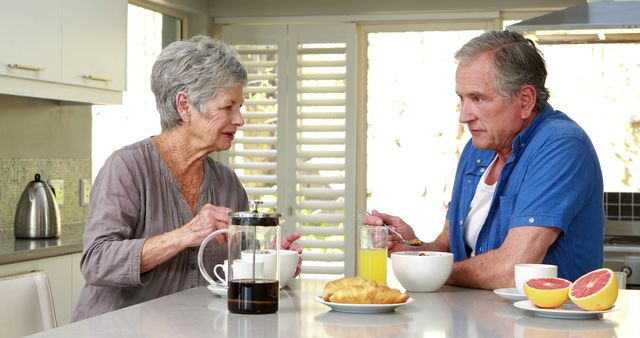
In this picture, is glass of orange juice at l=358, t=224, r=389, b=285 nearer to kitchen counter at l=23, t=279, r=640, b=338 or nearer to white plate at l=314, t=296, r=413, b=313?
kitchen counter at l=23, t=279, r=640, b=338

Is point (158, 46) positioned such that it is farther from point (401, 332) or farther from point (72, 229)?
point (401, 332)

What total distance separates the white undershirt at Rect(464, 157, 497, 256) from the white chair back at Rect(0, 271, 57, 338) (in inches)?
41.9

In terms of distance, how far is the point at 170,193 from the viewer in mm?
2457

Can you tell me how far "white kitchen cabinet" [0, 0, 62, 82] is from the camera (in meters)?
3.64

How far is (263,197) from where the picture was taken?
17.9 ft

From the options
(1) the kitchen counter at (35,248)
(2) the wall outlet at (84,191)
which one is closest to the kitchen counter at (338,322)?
(1) the kitchen counter at (35,248)

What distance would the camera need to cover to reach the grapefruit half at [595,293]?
70.4 inches

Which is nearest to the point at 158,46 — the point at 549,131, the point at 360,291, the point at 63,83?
the point at 63,83

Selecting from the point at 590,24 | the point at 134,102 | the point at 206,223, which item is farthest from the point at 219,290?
the point at 134,102

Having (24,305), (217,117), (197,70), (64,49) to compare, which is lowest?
(24,305)

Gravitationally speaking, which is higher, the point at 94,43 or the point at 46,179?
the point at 94,43

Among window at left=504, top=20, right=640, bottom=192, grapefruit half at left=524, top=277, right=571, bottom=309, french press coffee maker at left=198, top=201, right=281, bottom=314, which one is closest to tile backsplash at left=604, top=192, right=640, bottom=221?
window at left=504, top=20, right=640, bottom=192

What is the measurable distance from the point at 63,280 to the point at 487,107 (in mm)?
2013

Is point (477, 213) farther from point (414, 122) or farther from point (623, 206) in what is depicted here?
point (623, 206)
